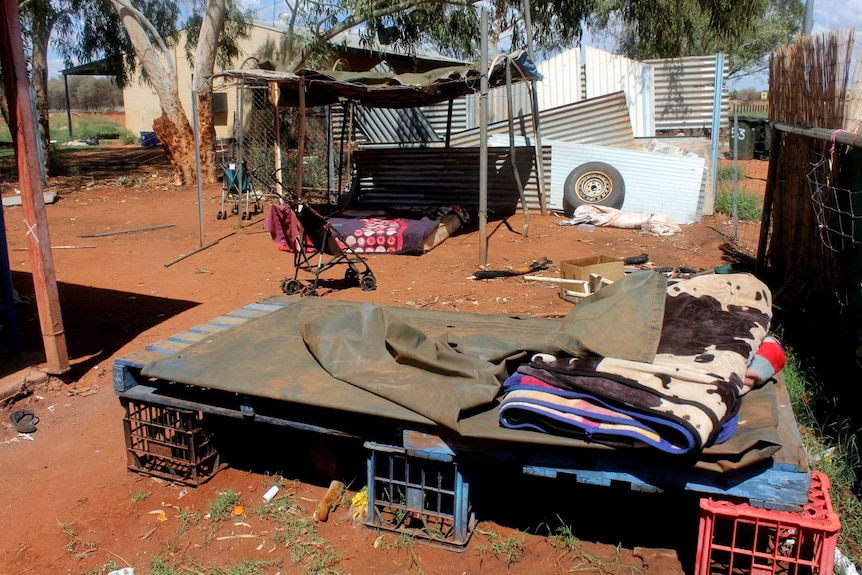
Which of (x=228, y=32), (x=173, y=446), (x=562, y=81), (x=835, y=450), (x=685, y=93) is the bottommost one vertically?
(x=835, y=450)

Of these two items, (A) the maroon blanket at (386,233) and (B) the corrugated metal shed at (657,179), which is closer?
(A) the maroon blanket at (386,233)

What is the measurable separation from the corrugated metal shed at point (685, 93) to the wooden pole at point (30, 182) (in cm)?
1123

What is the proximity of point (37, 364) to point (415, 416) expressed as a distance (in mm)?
3583

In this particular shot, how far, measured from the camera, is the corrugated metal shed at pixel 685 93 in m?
13.0

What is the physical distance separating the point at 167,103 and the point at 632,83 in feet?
31.5

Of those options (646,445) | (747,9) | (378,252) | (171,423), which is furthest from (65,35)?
(646,445)

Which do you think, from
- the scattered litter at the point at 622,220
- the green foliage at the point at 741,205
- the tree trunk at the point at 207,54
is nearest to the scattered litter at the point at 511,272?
the scattered litter at the point at 622,220

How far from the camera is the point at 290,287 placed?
732 centimetres

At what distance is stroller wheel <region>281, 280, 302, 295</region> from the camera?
24.0ft

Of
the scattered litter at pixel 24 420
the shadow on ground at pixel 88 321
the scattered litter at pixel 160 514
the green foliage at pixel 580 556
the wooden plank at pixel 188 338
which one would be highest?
the wooden plank at pixel 188 338

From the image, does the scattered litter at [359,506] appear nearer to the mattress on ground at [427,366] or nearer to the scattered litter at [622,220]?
the mattress on ground at [427,366]

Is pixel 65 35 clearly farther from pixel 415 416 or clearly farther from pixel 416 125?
pixel 415 416

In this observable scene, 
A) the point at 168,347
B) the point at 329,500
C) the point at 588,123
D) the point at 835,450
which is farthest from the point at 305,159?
the point at 835,450

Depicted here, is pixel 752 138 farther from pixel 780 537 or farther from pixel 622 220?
pixel 780 537
